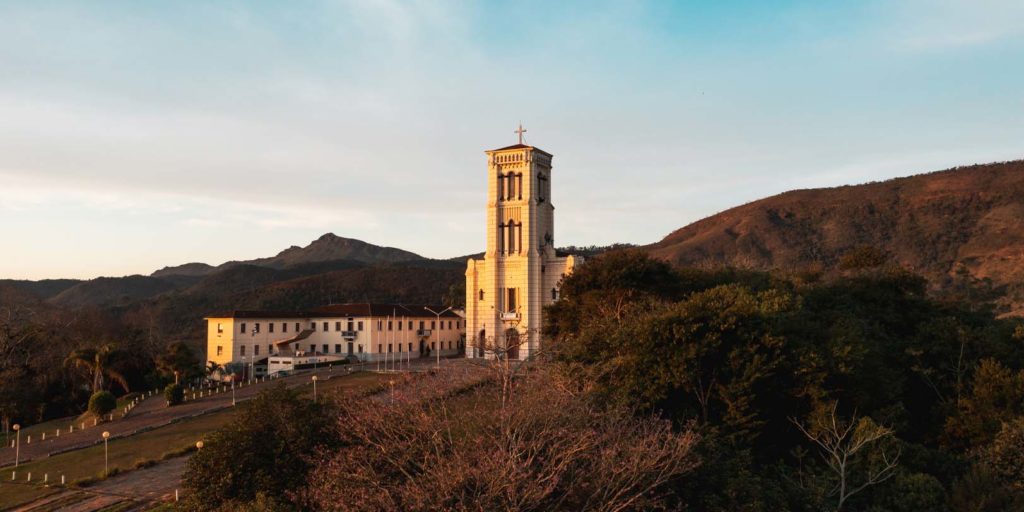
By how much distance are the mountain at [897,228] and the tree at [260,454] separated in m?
87.9

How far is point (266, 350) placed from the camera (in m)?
71.4

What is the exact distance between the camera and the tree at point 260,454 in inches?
837

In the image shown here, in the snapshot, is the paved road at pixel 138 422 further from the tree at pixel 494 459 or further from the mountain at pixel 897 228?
the mountain at pixel 897 228

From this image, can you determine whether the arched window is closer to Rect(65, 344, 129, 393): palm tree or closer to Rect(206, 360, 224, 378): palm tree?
Rect(206, 360, 224, 378): palm tree

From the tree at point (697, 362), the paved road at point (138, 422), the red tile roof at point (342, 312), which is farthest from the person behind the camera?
the red tile roof at point (342, 312)

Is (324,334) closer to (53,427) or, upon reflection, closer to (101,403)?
(53,427)

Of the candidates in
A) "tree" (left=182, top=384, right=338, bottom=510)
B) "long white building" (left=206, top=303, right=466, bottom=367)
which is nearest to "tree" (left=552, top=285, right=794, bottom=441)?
"tree" (left=182, top=384, right=338, bottom=510)

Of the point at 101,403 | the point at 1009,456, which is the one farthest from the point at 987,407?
the point at 101,403

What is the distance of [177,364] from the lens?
58656mm

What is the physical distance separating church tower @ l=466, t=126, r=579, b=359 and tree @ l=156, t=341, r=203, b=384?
2291 cm

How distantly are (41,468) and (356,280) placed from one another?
110 metres

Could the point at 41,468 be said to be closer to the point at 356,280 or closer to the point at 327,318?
the point at 327,318

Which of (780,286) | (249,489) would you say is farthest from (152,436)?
(780,286)

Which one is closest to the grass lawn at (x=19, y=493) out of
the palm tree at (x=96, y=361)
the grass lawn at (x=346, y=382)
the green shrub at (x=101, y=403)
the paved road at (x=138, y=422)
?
the paved road at (x=138, y=422)
